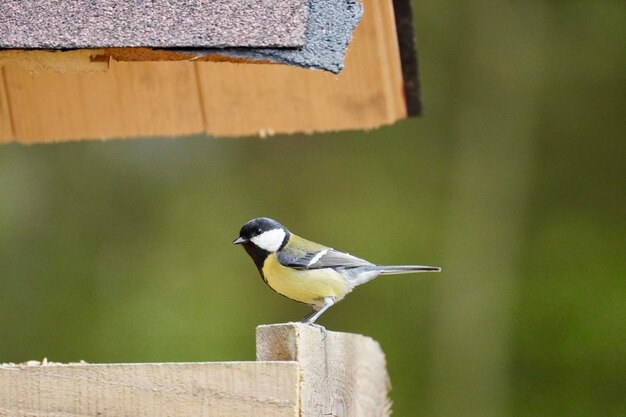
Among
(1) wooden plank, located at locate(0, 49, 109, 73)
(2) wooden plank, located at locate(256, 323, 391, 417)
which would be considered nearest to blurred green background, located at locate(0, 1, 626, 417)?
(2) wooden plank, located at locate(256, 323, 391, 417)

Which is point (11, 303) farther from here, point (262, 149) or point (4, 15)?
point (4, 15)

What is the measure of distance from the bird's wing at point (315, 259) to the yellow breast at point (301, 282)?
0.02 m

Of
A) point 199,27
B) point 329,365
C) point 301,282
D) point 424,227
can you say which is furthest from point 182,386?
point 424,227

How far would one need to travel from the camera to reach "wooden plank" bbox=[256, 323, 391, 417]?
1511 mm

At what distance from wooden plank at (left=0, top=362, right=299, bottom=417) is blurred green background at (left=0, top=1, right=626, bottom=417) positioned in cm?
374

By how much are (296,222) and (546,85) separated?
5.63ft

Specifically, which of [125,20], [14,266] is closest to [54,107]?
[125,20]

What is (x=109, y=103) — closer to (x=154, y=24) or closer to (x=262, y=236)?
(x=262, y=236)

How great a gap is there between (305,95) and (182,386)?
138 centimetres

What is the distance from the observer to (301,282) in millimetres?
2689

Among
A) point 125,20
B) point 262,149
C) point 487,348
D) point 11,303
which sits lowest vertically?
point 487,348

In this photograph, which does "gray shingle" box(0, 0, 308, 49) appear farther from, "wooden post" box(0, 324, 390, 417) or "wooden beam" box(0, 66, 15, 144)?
"wooden beam" box(0, 66, 15, 144)

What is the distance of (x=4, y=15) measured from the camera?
1660 mm

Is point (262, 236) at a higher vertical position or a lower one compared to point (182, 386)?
higher
